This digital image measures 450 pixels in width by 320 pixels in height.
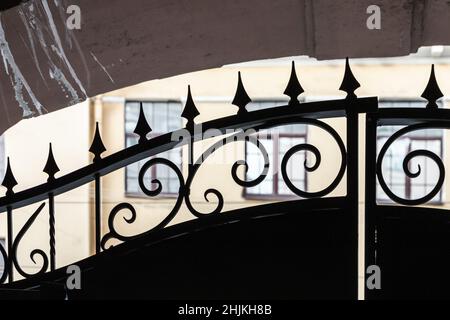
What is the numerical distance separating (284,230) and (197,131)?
339mm

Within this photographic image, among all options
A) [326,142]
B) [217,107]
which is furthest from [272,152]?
[217,107]

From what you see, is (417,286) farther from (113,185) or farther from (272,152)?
(113,185)

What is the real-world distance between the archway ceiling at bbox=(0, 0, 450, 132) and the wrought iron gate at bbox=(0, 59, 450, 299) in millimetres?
312

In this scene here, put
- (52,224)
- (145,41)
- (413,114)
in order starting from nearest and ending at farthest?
(413,114)
(52,224)
(145,41)

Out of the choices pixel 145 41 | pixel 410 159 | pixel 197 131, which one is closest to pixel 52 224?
pixel 197 131

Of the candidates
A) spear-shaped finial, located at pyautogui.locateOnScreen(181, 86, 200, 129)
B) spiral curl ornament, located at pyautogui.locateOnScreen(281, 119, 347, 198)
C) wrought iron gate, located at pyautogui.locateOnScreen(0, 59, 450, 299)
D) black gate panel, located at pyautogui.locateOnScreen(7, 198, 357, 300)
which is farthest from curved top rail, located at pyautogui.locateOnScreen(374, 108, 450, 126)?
spear-shaped finial, located at pyautogui.locateOnScreen(181, 86, 200, 129)

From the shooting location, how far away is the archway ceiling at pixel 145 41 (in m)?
1.75

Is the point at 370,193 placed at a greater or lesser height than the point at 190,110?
lesser

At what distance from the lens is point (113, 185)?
766 centimetres

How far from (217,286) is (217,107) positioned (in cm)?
696

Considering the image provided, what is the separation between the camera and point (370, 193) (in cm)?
148

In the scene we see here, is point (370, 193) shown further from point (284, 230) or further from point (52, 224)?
point (52, 224)

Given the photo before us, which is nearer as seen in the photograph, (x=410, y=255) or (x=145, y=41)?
(x=410, y=255)

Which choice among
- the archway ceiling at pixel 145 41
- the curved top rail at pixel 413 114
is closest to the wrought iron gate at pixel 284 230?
the curved top rail at pixel 413 114
